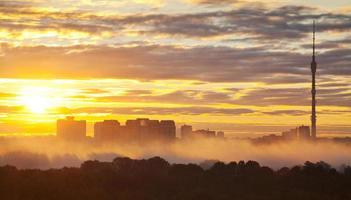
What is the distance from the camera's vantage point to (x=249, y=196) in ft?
603

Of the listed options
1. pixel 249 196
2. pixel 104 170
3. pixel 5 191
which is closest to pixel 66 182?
pixel 5 191

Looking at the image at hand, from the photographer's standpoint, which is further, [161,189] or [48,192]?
[161,189]

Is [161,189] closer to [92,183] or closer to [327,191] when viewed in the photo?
[92,183]

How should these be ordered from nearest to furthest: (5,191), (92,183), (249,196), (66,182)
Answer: (5,191) → (66,182) → (92,183) → (249,196)

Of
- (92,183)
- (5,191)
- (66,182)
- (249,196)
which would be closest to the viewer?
(5,191)

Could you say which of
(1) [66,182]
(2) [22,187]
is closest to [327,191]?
(1) [66,182]

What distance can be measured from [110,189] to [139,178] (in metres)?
29.5

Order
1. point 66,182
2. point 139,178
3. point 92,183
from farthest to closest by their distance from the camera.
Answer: point 139,178
point 92,183
point 66,182

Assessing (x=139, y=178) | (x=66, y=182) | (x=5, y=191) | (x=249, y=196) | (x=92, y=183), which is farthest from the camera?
(x=139, y=178)

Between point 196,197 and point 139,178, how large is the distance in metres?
33.8

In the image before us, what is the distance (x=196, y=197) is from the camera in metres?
167

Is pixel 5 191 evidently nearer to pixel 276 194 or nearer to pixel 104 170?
pixel 104 170

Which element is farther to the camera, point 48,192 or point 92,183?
point 92,183

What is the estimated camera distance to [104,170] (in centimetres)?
19538
